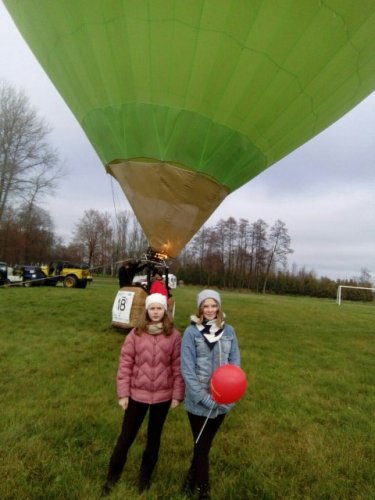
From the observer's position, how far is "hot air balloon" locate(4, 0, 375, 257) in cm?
360

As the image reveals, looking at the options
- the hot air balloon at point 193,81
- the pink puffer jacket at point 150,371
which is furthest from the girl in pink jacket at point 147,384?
the hot air balloon at point 193,81

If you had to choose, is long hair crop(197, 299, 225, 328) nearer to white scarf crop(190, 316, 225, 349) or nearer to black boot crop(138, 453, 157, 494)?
white scarf crop(190, 316, 225, 349)

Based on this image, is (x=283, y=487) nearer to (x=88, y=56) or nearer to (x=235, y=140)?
(x=235, y=140)

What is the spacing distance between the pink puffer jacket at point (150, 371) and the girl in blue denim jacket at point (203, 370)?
143 millimetres

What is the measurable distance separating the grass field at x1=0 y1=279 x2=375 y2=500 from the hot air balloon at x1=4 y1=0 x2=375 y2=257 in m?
2.09

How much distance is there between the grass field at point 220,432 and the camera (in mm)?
2533

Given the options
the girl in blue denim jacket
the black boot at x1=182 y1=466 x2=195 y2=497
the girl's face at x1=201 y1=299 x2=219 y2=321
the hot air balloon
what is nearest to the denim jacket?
the girl in blue denim jacket

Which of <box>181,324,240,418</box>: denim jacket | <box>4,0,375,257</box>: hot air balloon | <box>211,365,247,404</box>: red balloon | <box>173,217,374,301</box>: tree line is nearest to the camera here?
<box>211,365,247,404</box>: red balloon

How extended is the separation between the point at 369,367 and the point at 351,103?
3797 mm

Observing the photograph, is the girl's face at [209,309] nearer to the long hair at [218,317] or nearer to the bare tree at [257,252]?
the long hair at [218,317]

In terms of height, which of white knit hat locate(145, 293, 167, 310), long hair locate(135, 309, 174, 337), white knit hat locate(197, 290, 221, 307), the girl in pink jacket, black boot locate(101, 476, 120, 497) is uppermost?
white knit hat locate(197, 290, 221, 307)

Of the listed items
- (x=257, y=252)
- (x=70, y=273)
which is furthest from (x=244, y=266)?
(x=70, y=273)

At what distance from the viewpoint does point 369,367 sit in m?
5.80

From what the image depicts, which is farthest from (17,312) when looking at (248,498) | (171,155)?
(248,498)
